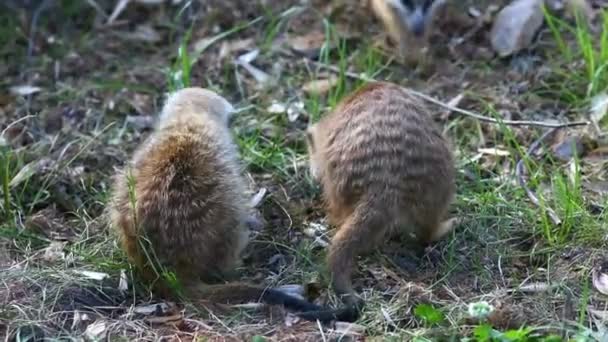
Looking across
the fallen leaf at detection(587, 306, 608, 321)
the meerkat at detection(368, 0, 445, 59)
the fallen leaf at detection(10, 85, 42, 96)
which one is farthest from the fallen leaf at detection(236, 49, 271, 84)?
the fallen leaf at detection(587, 306, 608, 321)

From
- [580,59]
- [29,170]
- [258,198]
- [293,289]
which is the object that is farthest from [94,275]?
[580,59]

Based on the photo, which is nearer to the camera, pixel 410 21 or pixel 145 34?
pixel 410 21

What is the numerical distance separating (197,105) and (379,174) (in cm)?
82

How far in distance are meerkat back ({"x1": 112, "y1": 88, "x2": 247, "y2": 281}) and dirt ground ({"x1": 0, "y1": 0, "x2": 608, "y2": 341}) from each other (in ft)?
0.59

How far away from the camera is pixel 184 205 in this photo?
4324 mm

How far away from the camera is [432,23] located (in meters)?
6.33

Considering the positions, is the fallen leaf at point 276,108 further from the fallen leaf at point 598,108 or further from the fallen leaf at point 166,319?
the fallen leaf at point 166,319

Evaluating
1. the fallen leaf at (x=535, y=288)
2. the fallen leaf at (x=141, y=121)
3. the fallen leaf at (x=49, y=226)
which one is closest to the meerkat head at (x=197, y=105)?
the fallen leaf at (x=49, y=226)

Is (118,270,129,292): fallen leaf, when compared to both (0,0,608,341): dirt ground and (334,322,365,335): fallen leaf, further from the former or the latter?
(334,322,365,335): fallen leaf

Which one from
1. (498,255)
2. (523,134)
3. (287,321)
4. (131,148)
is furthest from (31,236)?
(523,134)

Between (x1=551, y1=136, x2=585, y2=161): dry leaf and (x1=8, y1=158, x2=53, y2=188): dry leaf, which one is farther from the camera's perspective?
(x1=551, y1=136, x2=585, y2=161): dry leaf

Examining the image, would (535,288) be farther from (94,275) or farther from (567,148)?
(94,275)

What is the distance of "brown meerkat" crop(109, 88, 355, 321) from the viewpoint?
4.28 meters

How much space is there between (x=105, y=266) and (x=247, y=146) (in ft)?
3.64
